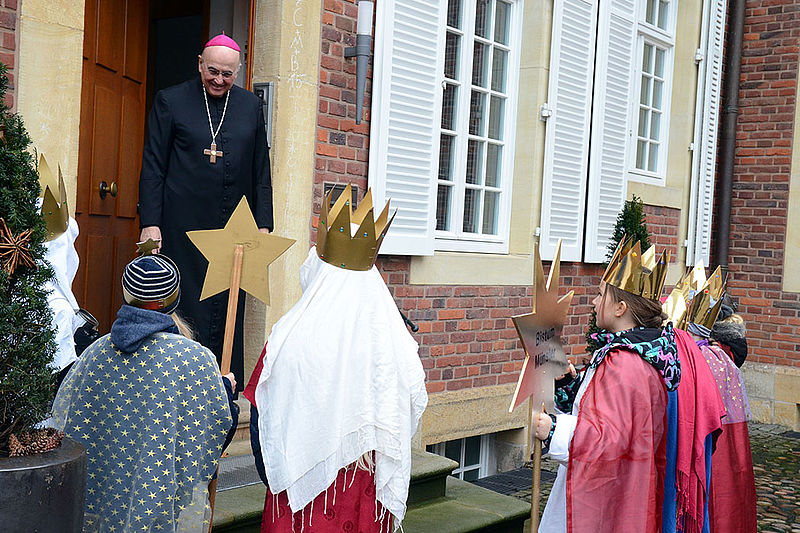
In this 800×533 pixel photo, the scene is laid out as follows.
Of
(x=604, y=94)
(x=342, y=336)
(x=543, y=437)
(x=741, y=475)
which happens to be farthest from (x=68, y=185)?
(x=604, y=94)

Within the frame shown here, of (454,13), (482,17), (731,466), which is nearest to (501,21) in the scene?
(482,17)

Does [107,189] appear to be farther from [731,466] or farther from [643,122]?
[643,122]

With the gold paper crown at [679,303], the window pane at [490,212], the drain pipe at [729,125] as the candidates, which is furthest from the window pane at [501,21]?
the drain pipe at [729,125]

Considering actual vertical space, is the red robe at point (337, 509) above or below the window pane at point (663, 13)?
below

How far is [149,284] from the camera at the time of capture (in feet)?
9.68

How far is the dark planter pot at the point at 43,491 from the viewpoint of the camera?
2.51m

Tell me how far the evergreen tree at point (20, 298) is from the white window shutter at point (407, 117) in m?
3.39

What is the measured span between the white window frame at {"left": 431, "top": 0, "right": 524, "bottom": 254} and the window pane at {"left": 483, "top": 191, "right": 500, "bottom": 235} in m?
0.03

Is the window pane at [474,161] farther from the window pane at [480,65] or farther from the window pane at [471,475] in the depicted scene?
the window pane at [471,475]

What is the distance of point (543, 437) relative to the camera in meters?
3.47

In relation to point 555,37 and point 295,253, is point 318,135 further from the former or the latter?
point 555,37

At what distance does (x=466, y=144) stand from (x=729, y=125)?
4.55m

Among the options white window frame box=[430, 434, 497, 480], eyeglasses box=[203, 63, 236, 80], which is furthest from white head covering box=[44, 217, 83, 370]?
white window frame box=[430, 434, 497, 480]

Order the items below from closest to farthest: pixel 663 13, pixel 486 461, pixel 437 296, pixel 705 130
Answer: pixel 437 296 → pixel 486 461 → pixel 663 13 → pixel 705 130
